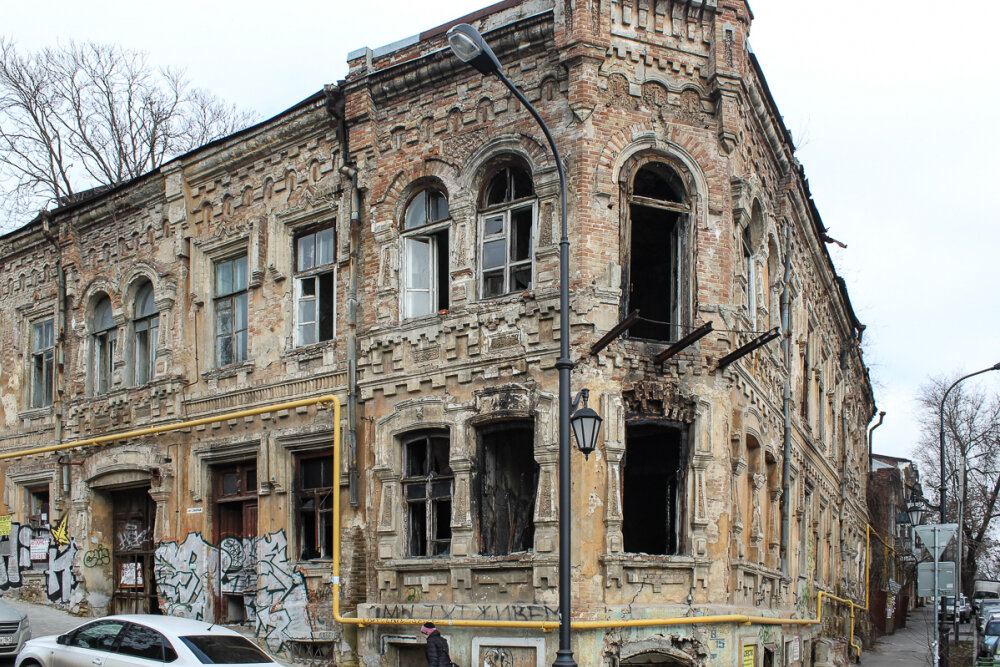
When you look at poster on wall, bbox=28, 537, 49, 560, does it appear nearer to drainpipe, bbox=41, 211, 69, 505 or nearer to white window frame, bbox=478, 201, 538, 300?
drainpipe, bbox=41, 211, 69, 505

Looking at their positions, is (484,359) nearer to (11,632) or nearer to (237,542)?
(237,542)

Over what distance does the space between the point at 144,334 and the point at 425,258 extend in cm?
766

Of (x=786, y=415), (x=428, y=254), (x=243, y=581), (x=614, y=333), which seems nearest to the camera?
(x=614, y=333)

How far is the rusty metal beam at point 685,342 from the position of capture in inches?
595

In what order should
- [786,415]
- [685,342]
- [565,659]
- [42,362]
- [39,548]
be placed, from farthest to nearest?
[42,362], [39,548], [786,415], [685,342], [565,659]

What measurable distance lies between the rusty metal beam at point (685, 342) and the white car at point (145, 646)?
262 inches

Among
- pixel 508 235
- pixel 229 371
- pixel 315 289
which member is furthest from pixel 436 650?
pixel 229 371

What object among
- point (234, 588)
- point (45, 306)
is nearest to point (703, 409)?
point (234, 588)

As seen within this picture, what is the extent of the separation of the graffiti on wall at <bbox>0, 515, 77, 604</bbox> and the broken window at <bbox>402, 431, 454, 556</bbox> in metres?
9.28

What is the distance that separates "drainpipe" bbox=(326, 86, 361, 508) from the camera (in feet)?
57.2

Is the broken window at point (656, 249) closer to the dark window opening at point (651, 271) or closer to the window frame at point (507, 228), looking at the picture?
the dark window opening at point (651, 271)

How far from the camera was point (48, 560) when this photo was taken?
23.0 metres

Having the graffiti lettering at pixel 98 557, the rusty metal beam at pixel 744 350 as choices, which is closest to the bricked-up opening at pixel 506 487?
the rusty metal beam at pixel 744 350

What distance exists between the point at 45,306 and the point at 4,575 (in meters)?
5.99
